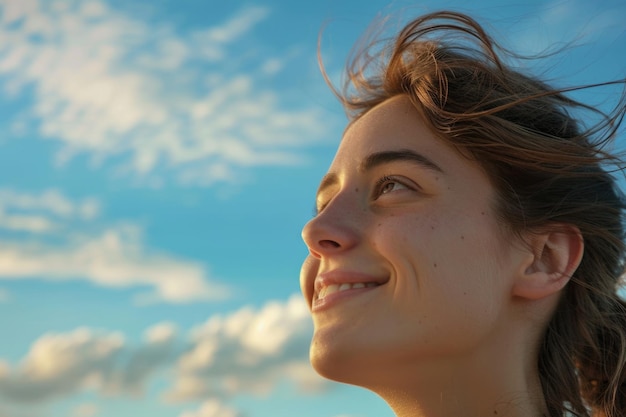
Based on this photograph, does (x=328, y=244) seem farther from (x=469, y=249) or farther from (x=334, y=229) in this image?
(x=469, y=249)

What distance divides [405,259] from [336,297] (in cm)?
38

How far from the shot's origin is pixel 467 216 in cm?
382

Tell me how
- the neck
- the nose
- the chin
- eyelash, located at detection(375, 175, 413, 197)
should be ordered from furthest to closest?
eyelash, located at detection(375, 175, 413, 197), the nose, the neck, the chin

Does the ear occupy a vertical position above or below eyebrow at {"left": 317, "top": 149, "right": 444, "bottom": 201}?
below

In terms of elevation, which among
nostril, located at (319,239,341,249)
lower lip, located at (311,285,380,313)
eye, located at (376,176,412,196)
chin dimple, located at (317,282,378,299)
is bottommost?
lower lip, located at (311,285,380,313)

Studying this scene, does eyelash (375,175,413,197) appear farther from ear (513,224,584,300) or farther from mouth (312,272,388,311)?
ear (513,224,584,300)

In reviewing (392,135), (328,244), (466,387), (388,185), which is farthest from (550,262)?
(328,244)

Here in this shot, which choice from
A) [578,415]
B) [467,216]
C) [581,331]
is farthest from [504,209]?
[578,415]

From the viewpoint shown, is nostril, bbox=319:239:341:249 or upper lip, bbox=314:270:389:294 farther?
nostril, bbox=319:239:341:249

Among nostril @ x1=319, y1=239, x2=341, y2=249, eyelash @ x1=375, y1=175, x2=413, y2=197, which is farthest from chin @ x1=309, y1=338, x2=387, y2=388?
eyelash @ x1=375, y1=175, x2=413, y2=197

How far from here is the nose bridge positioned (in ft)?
12.6

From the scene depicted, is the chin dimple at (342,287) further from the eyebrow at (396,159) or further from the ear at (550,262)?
the ear at (550,262)

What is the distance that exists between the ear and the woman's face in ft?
0.26

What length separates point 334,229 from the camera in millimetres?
3834
